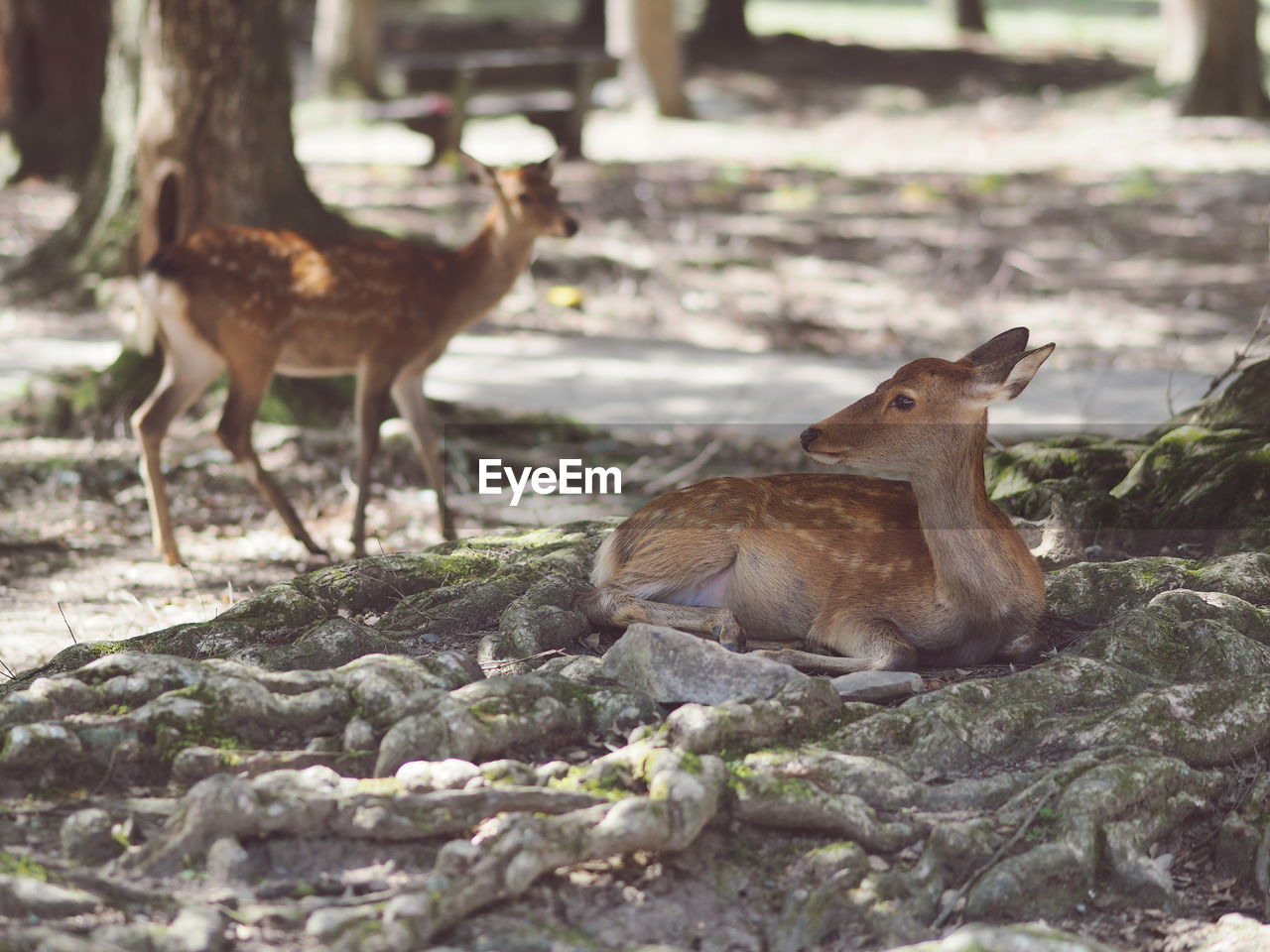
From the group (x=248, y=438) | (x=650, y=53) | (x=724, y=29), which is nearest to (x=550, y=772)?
(x=248, y=438)

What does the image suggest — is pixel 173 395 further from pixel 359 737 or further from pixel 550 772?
pixel 550 772

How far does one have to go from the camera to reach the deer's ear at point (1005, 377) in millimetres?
4230

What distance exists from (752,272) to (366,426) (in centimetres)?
616

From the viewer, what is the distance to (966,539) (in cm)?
432

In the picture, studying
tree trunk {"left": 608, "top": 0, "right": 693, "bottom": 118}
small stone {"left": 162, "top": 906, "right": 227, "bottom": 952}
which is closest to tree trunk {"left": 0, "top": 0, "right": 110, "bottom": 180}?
tree trunk {"left": 608, "top": 0, "right": 693, "bottom": 118}

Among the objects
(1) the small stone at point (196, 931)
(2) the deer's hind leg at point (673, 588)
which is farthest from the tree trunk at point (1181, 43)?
(1) the small stone at point (196, 931)

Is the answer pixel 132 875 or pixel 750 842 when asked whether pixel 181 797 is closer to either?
pixel 132 875

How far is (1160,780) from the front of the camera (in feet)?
12.1

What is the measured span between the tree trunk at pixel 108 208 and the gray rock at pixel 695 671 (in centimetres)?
619

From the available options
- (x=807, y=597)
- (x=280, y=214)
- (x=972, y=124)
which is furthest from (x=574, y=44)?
(x=807, y=597)

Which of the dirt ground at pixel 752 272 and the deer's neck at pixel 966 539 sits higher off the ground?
the deer's neck at pixel 966 539

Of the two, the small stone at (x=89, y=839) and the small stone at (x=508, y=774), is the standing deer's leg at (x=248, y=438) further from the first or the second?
the small stone at (x=89, y=839)

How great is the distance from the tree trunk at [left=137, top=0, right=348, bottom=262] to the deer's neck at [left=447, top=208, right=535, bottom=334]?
1.45 metres

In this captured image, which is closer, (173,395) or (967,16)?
(173,395)
